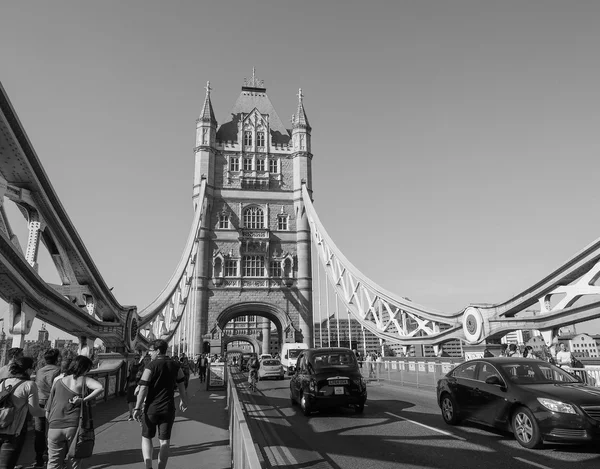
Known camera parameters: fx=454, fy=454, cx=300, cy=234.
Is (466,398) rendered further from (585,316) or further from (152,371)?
(585,316)

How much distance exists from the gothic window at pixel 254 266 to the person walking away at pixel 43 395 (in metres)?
36.8

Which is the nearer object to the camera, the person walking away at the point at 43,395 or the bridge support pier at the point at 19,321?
the person walking away at the point at 43,395

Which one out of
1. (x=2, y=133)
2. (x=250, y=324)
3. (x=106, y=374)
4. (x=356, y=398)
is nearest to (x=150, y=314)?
(x=106, y=374)

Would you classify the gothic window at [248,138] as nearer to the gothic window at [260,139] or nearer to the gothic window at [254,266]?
the gothic window at [260,139]

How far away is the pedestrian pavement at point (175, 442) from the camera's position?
628 cm

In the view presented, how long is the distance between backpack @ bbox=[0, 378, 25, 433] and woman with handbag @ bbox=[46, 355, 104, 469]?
1.14 ft

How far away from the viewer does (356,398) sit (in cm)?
1033

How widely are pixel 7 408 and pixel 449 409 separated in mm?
7370

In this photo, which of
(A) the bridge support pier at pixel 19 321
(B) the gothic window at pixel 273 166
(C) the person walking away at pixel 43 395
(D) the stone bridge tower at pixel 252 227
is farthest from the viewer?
(B) the gothic window at pixel 273 166

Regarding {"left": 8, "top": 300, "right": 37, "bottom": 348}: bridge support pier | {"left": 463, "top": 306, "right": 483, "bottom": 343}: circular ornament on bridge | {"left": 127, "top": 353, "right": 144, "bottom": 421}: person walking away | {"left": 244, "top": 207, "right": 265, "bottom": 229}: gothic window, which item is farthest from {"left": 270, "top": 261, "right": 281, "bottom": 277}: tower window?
{"left": 127, "top": 353, "right": 144, "bottom": 421}: person walking away

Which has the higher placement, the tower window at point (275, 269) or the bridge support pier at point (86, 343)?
the tower window at point (275, 269)

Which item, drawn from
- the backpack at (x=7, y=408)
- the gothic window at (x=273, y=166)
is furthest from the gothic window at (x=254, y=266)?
the backpack at (x=7, y=408)

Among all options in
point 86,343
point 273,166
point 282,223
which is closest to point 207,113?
point 273,166

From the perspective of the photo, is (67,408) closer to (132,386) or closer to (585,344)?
(132,386)
